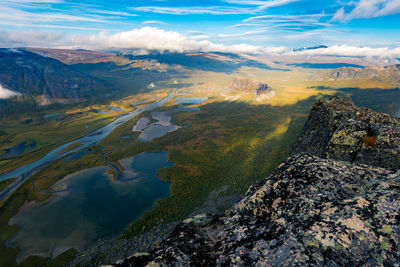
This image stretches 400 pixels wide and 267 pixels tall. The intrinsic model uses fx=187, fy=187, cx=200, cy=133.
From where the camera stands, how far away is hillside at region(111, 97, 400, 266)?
7.98 meters

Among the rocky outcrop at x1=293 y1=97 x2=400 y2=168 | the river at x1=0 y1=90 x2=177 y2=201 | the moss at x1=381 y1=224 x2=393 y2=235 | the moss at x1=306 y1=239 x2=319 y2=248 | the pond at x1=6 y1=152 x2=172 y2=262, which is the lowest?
the river at x1=0 y1=90 x2=177 y2=201

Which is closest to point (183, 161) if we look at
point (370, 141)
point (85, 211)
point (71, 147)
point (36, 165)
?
point (85, 211)

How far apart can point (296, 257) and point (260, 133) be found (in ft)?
530

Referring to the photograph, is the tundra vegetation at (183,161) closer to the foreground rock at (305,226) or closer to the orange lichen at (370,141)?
the orange lichen at (370,141)

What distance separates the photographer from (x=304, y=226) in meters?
9.45

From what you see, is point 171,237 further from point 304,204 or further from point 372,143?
point 372,143

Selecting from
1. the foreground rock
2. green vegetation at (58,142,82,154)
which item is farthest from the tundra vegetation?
the foreground rock

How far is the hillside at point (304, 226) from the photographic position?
798 cm

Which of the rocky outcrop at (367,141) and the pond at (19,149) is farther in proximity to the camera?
the pond at (19,149)

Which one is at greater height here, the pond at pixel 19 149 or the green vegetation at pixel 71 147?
the green vegetation at pixel 71 147

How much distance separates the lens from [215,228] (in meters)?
12.5

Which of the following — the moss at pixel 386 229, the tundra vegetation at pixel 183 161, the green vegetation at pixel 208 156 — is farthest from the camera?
the green vegetation at pixel 208 156

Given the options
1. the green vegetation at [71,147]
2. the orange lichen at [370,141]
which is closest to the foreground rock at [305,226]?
the orange lichen at [370,141]

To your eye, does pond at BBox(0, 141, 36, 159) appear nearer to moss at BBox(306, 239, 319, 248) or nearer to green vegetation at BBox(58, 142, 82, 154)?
green vegetation at BBox(58, 142, 82, 154)
